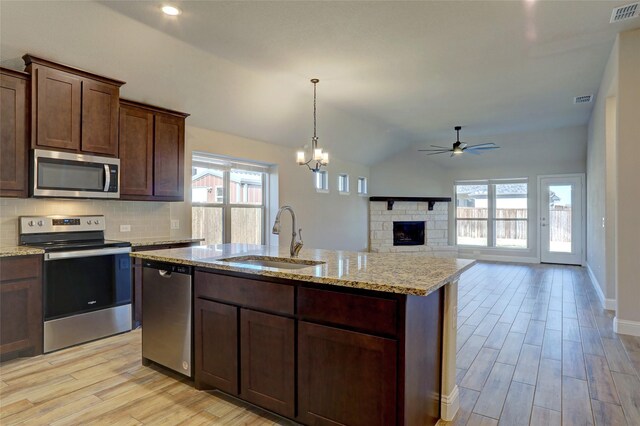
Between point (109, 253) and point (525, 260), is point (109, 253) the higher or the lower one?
the higher one

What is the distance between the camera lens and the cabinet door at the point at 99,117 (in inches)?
133

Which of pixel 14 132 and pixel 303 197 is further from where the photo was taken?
pixel 303 197

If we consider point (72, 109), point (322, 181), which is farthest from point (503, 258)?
point (72, 109)

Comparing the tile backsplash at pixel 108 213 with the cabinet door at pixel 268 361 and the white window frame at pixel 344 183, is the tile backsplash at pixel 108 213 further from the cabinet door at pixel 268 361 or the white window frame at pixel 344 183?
the white window frame at pixel 344 183

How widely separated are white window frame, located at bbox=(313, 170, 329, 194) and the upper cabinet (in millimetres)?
4110

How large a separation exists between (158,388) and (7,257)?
1.68 meters

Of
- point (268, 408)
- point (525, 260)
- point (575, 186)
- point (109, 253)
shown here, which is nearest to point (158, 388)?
point (268, 408)

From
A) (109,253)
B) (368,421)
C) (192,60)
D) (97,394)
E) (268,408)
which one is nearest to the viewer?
(368,421)

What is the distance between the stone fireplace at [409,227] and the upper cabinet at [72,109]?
22.0ft

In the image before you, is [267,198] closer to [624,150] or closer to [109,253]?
[109,253]

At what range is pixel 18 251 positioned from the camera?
9.59ft

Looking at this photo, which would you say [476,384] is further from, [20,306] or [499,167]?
[499,167]

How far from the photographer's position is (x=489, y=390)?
2.51 m

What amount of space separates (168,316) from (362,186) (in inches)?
279
